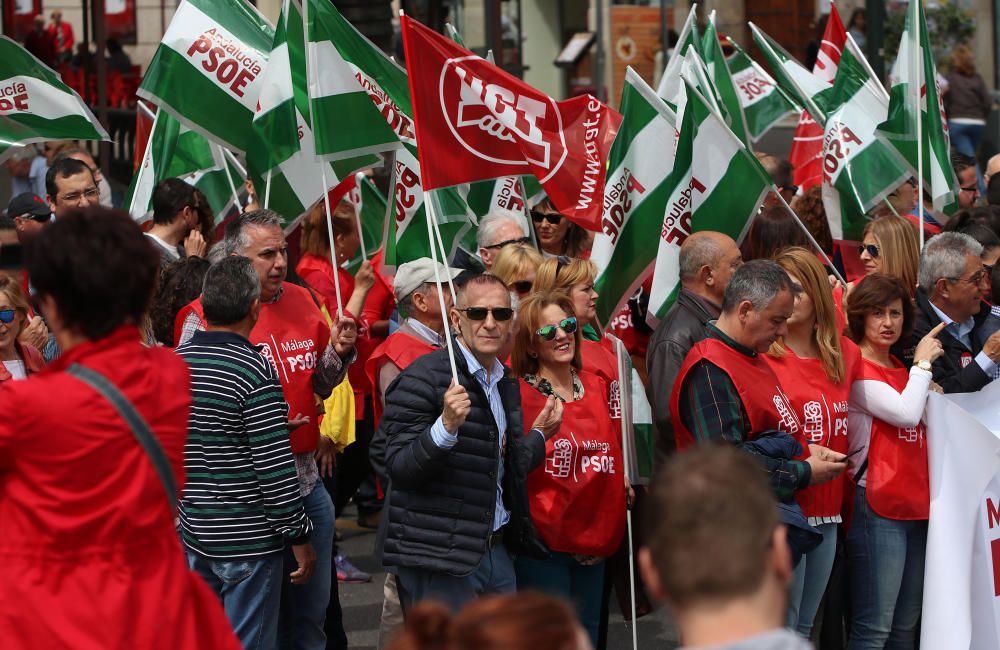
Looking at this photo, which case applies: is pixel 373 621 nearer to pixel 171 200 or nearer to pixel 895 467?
pixel 171 200

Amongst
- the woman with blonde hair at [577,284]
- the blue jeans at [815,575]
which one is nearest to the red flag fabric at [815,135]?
the woman with blonde hair at [577,284]

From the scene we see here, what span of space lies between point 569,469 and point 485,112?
4.76ft

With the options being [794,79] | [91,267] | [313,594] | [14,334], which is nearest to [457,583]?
[313,594]

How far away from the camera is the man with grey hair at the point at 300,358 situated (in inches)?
231

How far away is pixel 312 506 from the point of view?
230 inches

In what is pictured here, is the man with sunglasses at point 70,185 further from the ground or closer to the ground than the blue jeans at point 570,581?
further from the ground

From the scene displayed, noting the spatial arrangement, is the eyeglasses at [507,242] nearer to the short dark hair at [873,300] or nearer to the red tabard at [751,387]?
the short dark hair at [873,300]

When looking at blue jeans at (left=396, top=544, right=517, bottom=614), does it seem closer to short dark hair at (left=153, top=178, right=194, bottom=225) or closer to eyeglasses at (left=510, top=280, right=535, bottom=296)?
eyeglasses at (left=510, top=280, right=535, bottom=296)

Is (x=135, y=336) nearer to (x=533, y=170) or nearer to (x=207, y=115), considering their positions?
(x=533, y=170)

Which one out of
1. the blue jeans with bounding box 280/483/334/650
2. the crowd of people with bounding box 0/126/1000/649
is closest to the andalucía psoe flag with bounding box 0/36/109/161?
the crowd of people with bounding box 0/126/1000/649

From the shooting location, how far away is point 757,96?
10609mm

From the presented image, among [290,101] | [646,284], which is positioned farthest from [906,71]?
[290,101]

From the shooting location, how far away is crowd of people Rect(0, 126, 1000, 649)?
11.0ft

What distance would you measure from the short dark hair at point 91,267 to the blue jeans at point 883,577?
339 centimetres
